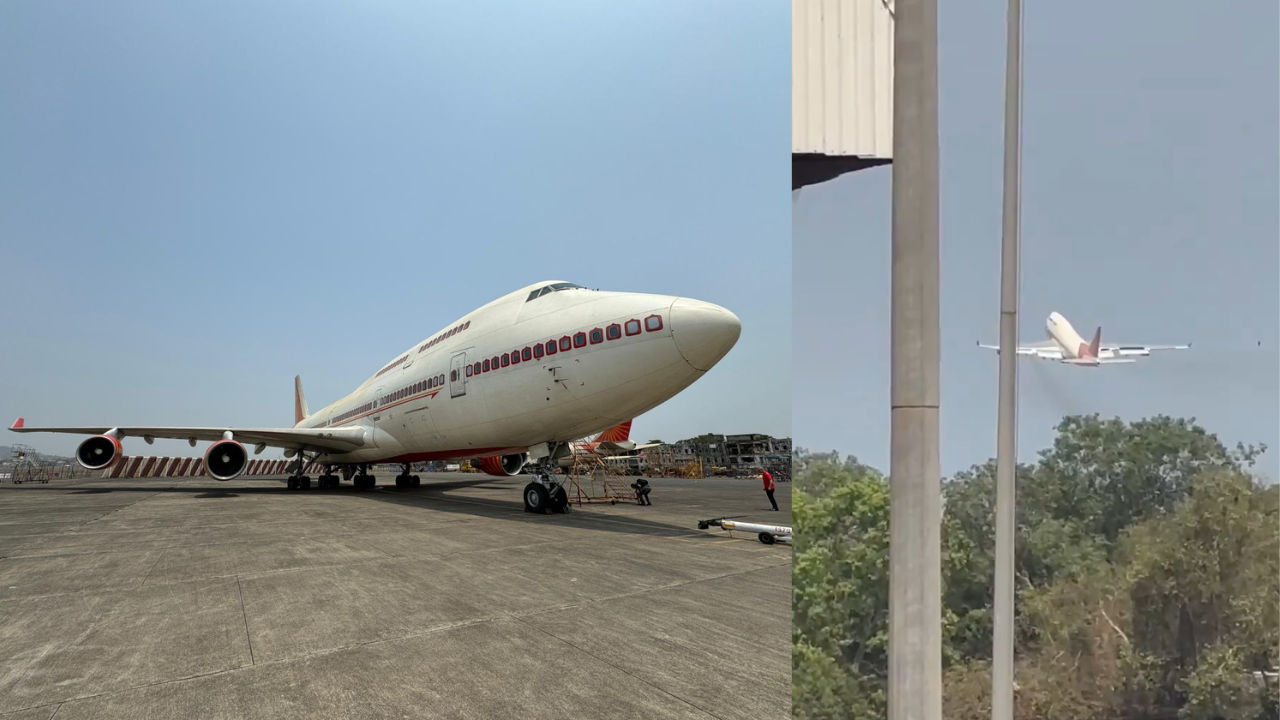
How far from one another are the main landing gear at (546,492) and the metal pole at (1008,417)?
10.8 m

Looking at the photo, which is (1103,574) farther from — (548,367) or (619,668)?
(548,367)

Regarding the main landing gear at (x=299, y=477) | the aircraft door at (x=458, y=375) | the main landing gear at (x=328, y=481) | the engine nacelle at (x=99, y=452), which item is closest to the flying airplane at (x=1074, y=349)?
the aircraft door at (x=458, y=375)

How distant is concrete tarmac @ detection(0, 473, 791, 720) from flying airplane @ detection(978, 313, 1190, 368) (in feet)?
6.14

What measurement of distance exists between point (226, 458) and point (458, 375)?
9805mm

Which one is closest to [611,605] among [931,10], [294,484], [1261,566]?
[1261,566]

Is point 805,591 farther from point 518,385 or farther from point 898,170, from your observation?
point 518,385

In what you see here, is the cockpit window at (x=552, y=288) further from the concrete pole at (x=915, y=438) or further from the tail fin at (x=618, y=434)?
the tail fin at (x=618, y=434)

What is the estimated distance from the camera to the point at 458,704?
299 cm

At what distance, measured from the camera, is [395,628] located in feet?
Answer: 13.9

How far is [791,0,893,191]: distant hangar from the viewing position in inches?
85.4

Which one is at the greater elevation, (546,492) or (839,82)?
(839,82)

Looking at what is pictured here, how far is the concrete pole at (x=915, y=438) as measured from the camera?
1.79m

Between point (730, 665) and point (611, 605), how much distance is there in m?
1.55

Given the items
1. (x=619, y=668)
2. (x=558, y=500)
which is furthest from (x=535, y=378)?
(x=619, y=668)
